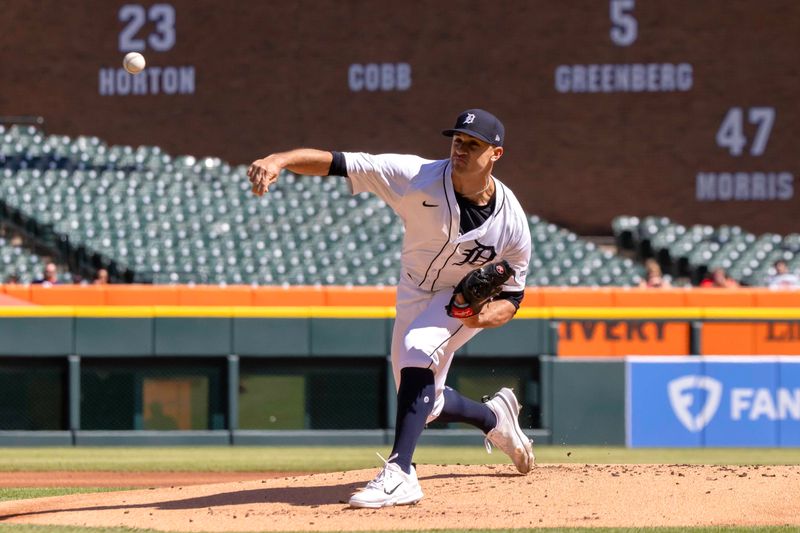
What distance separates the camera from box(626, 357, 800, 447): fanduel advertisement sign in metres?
11.3

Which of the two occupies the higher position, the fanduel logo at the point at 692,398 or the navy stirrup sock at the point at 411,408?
the navy stirrup sock at the point at 411,408

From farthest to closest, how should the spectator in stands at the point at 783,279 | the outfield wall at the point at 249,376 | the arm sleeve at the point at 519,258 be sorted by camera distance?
the spectator in stands at the point at 783,279 < the outfield wall at the point at 249,376 < the arm sleeve at the point at 519,258

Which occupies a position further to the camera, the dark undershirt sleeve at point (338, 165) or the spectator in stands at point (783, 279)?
the spectator in stands at point (783, 279)

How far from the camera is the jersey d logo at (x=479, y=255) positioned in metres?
5.84

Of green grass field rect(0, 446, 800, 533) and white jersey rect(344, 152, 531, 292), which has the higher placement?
white jersey rect(344, 152, 531, 292)

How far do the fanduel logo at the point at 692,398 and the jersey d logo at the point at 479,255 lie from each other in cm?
579

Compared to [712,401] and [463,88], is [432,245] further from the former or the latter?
[463,88]

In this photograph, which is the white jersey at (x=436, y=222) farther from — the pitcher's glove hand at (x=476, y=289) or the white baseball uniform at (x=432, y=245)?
the pitcher's glove hand at (x=476, y=289)

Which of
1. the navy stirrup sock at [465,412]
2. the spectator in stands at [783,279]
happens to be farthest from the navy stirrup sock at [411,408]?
the spectator in stands at [783,279]

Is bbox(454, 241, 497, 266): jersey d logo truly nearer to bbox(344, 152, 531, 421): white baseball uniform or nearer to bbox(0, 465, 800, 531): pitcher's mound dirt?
bbox(344, 152, 531, 421): white baseball uniform

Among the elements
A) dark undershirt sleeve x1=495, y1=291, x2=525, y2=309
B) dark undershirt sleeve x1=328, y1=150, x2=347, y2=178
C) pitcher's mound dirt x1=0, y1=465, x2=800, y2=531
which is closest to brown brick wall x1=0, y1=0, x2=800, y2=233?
pitcher's mound dirt x1=0, y1=465, x2=800, y2=531

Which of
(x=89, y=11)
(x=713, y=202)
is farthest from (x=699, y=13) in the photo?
(x=89, y=11)

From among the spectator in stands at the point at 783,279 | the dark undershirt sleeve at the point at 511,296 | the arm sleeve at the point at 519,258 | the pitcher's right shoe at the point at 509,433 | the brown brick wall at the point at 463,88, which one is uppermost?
the brown brick wall at the point at 463,88

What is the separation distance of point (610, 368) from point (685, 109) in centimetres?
953
